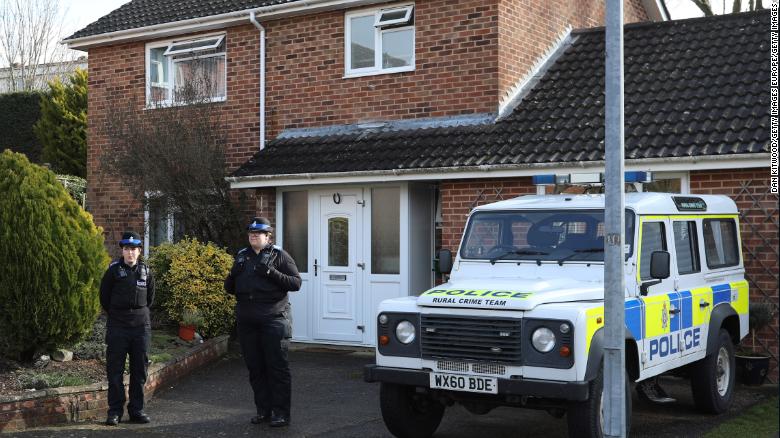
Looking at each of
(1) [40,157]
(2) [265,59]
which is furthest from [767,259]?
(1) [40,157]

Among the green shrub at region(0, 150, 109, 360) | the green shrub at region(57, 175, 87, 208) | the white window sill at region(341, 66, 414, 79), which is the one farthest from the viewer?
the green shrub at region(57, 175, 87, 208)

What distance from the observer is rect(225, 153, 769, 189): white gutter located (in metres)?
10.7

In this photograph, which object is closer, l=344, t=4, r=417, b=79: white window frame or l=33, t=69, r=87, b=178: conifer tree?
l=344, t=4, r=417, b=79: white window frame

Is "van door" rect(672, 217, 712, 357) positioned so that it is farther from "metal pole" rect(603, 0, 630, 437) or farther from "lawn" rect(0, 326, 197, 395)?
"lawn" rect(0, 326, 197, 395)

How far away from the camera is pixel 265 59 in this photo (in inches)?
595

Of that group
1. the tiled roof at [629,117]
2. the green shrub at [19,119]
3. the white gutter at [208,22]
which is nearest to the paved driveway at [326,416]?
the tiled roof at [629,117]

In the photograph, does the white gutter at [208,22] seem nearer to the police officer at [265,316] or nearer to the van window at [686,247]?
the police officer at [265,316]

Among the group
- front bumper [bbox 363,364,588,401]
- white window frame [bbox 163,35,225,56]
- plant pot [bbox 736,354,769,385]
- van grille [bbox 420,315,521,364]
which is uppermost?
white window frame [bbox 163,35,225,56]

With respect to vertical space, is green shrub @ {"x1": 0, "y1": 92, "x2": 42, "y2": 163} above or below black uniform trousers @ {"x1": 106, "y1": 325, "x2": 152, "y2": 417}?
above

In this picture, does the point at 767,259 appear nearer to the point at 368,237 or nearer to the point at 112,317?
the point at 368,237

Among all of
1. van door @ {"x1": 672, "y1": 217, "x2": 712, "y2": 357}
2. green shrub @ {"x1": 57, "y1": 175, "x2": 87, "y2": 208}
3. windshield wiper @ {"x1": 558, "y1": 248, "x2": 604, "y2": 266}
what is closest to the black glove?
windshield wiper @ {"x1": 558, "y1": 248, "x2": 604, "y2": 266}

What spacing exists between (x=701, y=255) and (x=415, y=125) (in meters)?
5.50

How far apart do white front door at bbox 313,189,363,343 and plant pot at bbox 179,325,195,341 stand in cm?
218

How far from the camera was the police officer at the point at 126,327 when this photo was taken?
8789 millimetres
